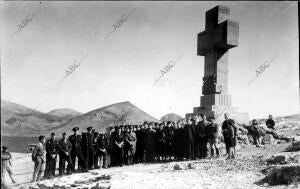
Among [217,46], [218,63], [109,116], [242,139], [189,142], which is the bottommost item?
[189,142]

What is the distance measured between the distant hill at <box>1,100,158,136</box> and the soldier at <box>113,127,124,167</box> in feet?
54.2

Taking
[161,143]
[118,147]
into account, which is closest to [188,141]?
[161,143]

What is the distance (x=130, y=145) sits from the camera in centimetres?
1184

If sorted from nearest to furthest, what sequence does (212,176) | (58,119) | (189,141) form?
(212,176) < (189,141) < (58,119)

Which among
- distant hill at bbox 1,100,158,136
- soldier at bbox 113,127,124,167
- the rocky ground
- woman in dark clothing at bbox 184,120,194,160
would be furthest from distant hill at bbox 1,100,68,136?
the rocky ground

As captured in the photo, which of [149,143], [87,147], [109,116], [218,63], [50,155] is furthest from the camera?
[109,116]

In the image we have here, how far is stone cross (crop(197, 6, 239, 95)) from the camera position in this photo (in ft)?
46.5

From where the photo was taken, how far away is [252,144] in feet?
44.6

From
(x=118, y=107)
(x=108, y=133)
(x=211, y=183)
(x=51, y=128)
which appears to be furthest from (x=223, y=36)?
(x=51, y=128)

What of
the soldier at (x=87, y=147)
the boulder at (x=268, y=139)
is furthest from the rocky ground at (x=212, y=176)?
the boulder at (x=268, y=139)

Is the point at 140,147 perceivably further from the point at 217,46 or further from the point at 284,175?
the point at 284,175

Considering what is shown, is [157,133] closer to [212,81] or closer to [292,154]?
[212,81]

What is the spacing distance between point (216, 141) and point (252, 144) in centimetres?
244

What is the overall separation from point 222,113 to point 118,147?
16.1ft
